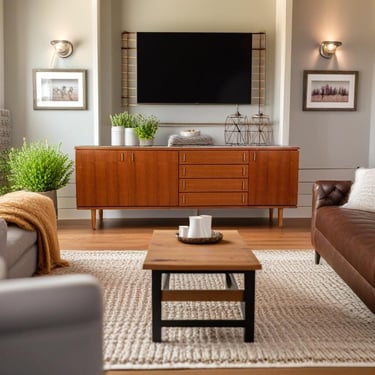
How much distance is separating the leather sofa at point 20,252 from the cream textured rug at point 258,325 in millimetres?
300

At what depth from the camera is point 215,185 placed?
4.89 meters

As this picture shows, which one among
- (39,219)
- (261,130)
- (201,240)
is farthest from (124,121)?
(201,240)

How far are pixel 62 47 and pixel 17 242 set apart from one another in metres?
3.04

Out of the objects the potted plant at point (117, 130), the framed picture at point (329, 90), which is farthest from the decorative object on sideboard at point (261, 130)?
the potted plant at point (117, 130)

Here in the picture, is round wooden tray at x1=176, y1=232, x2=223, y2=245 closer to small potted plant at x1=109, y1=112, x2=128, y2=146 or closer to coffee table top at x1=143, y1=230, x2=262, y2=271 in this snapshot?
coffee table top at x1=143, y1=230, x2=262, y2=271

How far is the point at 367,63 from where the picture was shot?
538 cm

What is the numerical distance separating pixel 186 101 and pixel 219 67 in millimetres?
502

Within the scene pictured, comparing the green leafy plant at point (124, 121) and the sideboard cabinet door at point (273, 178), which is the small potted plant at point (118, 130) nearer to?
the green leafy plant at point (124, 121)

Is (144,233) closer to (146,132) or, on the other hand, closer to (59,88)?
(146,132)

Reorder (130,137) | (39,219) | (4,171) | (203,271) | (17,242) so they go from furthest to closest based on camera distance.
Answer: (4,171), (130,137), (39,219), (17,242), (203,271)

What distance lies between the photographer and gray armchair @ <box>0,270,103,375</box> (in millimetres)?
1047

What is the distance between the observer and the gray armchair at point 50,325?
1047 millimetres

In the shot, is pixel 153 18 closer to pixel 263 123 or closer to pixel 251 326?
pixel 263 123

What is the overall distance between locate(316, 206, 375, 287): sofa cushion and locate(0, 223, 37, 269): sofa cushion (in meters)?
1.79
